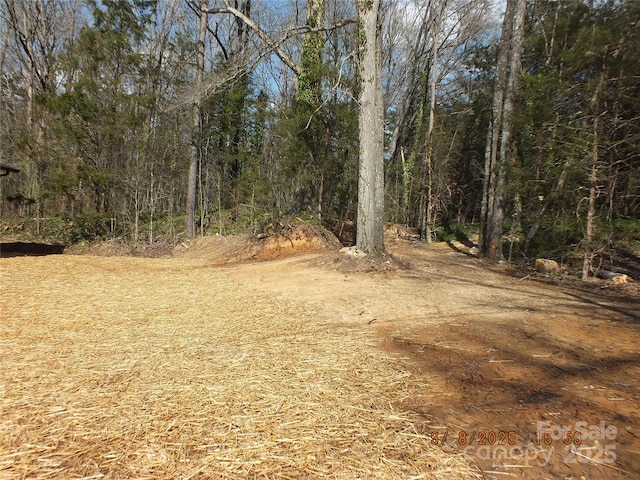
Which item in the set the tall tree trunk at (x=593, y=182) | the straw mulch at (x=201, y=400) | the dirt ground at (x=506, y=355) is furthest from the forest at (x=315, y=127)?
the straw mulch at (x=201, y=400)

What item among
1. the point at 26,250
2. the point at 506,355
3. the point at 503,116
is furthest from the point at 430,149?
the point at 26,250

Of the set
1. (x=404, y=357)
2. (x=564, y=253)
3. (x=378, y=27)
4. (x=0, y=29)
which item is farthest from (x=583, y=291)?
(x=0, y=29)

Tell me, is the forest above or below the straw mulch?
above

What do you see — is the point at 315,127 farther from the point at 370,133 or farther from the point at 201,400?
the point at 201,400

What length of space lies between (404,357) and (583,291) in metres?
4.69

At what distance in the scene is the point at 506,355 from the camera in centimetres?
275

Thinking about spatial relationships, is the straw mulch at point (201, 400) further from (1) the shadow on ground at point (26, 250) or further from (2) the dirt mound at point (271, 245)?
(1) the shadow on ground at point (26, 250)

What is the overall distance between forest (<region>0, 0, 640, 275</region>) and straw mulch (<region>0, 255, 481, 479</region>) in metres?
5.27

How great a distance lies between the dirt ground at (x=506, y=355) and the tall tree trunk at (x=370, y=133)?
44.8 inches

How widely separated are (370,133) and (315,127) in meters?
4.65

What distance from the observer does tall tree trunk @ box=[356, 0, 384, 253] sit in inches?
283

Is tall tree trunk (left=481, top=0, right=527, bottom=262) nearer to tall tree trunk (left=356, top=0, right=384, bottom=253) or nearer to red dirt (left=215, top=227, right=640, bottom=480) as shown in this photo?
red dirt (left=215, top=227, right=640, bottom=480)

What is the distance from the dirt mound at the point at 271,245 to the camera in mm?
10156

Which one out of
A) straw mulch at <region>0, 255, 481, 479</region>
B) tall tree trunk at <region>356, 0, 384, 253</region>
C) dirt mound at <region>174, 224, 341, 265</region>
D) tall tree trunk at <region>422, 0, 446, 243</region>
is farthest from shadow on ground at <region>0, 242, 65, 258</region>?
tall tree trunk at <region>422, 0, 446, 243</region>
